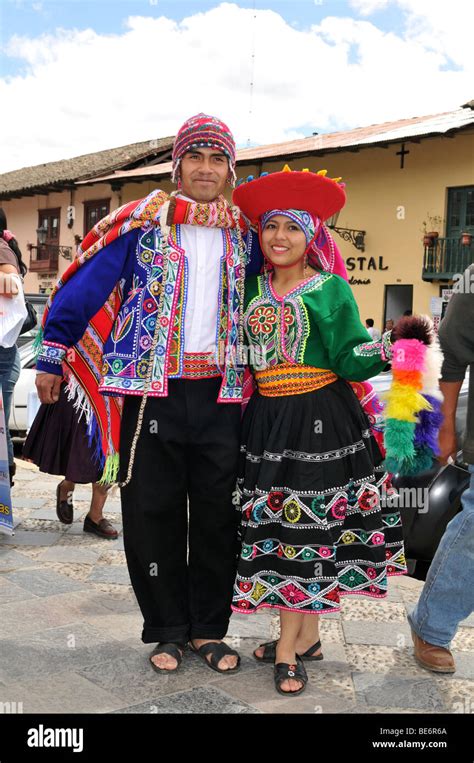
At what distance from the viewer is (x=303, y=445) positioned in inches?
122

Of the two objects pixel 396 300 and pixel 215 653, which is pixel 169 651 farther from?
pixel 396 300

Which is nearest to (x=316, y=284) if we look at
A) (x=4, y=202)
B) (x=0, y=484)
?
(x=0, y=484)

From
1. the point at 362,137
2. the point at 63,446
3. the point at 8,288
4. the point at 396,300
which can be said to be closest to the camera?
the point at 8,288

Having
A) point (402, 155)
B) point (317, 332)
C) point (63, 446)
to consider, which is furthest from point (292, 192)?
point (402, 155)

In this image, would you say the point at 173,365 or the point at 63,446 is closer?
the point at 173,365

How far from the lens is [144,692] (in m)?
2.96

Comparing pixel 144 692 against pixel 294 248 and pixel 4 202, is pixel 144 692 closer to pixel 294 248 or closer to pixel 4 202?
pixel 294 248

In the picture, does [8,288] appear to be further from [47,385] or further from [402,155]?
[402,155]

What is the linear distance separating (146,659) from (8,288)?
94.0 inches

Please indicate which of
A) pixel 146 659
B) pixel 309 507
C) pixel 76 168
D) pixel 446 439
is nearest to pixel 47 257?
pixel 76 168

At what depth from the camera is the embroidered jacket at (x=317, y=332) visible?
3.09 metres

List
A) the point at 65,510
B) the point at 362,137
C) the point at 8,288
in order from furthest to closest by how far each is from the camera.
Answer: the point at 362,137 → the point at 65,510 → the point at 8,288

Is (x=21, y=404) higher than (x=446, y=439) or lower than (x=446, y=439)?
lower

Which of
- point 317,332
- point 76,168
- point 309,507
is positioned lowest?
point 309,507
